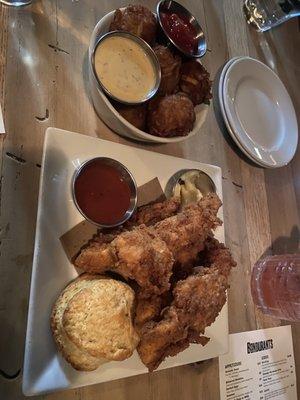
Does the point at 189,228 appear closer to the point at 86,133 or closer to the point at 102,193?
the point at 102,193

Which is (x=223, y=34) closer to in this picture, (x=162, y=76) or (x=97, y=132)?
(x=162, y=76)

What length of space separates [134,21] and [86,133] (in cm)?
50

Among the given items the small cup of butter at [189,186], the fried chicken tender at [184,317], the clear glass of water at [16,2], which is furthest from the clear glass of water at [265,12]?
the fried chicken tender at [184,317]

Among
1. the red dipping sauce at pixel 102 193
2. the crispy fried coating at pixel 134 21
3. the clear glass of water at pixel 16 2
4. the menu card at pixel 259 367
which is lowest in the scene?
the menu card at pixel 259 367

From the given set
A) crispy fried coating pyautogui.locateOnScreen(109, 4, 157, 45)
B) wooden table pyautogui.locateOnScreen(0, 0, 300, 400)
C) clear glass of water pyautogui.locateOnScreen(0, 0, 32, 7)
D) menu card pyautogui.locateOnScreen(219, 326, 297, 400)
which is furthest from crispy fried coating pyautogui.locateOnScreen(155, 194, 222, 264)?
clear glass of water pyautogui.locateOnScreen(0, 0, 32, 7)

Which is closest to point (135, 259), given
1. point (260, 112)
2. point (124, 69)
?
point (124, 69)

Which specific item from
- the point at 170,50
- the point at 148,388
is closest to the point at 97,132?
the point at 170,50

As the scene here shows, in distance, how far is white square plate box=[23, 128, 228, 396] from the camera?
1.29 meters

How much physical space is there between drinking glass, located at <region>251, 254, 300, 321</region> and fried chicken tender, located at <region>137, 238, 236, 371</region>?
0.58 meters

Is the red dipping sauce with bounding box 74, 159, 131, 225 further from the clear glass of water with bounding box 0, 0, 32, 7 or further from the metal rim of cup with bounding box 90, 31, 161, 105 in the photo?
the clear glass of water with bounding box 0, 0, 32, 7

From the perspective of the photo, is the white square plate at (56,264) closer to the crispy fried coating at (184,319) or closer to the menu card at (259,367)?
the crispy fried coating at (184,319)

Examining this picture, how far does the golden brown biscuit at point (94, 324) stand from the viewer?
1.24 metres

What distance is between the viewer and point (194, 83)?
181cm

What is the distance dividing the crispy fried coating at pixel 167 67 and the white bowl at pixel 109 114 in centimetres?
19
